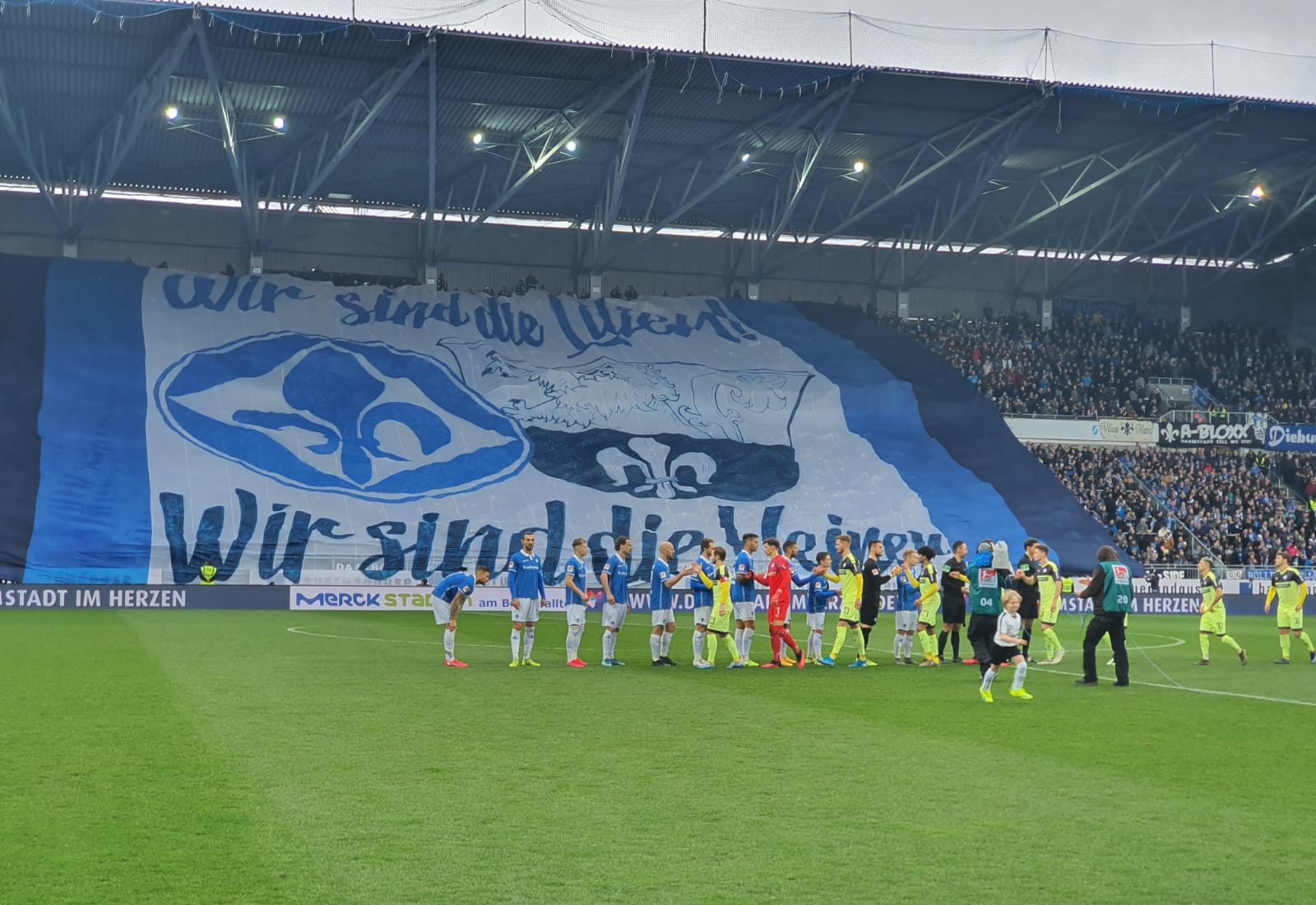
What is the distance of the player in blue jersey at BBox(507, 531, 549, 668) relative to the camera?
72.9 ft

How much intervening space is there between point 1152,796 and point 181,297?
1768 inches

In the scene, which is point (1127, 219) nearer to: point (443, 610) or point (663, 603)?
point (663, 603)

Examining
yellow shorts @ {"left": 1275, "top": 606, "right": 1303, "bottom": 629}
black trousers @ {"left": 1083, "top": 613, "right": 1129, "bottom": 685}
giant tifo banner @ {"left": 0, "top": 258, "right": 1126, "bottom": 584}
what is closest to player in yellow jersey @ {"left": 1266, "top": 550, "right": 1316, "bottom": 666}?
yellow shorts @ {"left": 1275, "top": 606, "right": 1303, "bottom": 629}

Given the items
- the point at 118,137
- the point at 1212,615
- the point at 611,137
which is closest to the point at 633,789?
the point at 1212,615

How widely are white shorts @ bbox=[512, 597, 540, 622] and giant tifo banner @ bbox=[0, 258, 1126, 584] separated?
19.0 meters

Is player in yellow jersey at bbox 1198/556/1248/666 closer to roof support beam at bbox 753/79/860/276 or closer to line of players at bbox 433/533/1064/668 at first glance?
line of players at bbox 433/533/1064/668

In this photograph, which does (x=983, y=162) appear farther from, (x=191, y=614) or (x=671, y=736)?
(x=671, y=736)

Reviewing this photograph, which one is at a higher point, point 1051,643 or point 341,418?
point 341,418

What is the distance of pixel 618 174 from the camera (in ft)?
154

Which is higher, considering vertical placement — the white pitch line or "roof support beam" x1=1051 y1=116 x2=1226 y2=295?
"roof support beam" x1=1051 y1=116 x2=1226 y2=295

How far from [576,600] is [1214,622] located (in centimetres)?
1104

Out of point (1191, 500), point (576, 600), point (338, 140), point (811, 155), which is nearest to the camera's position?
point (576, 600)

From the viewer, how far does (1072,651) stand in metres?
27.1

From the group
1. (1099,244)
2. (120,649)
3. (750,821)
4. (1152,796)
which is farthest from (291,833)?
(1099,244)
